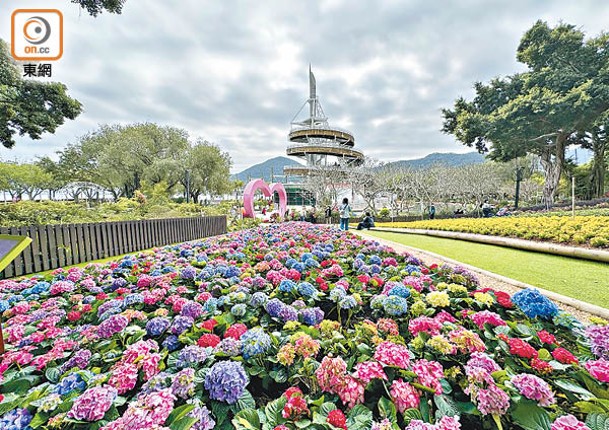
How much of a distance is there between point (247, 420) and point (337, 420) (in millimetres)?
319

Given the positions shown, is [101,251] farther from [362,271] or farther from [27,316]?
[362,271]

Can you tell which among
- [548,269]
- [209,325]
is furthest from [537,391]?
[548,269]

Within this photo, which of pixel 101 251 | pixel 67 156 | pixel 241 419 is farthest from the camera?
pixel 67 156

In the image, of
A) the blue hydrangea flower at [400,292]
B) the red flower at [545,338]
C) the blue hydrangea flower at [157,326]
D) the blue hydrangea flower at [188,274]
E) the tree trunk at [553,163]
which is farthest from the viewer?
the tree trunk at [553,163]

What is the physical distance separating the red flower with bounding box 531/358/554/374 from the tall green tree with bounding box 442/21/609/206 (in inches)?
836

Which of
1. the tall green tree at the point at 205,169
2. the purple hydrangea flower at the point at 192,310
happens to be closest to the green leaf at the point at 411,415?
the purple hydrangea flower at the point at 192,310

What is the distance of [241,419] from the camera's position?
95cm

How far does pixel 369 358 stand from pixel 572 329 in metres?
1.33

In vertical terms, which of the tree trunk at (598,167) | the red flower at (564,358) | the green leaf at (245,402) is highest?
the tree trunk at (598,167)

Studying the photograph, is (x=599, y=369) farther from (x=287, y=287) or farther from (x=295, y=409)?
(x=287, y=287)

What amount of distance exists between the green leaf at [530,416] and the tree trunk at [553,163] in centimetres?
2382

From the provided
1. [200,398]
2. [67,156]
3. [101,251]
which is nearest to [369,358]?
[200,398]

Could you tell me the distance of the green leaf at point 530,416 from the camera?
3.02 ft

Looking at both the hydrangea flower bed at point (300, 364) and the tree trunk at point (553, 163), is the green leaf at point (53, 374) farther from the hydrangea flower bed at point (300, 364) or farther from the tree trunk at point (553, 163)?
the tree trunk at point (553, 163)
